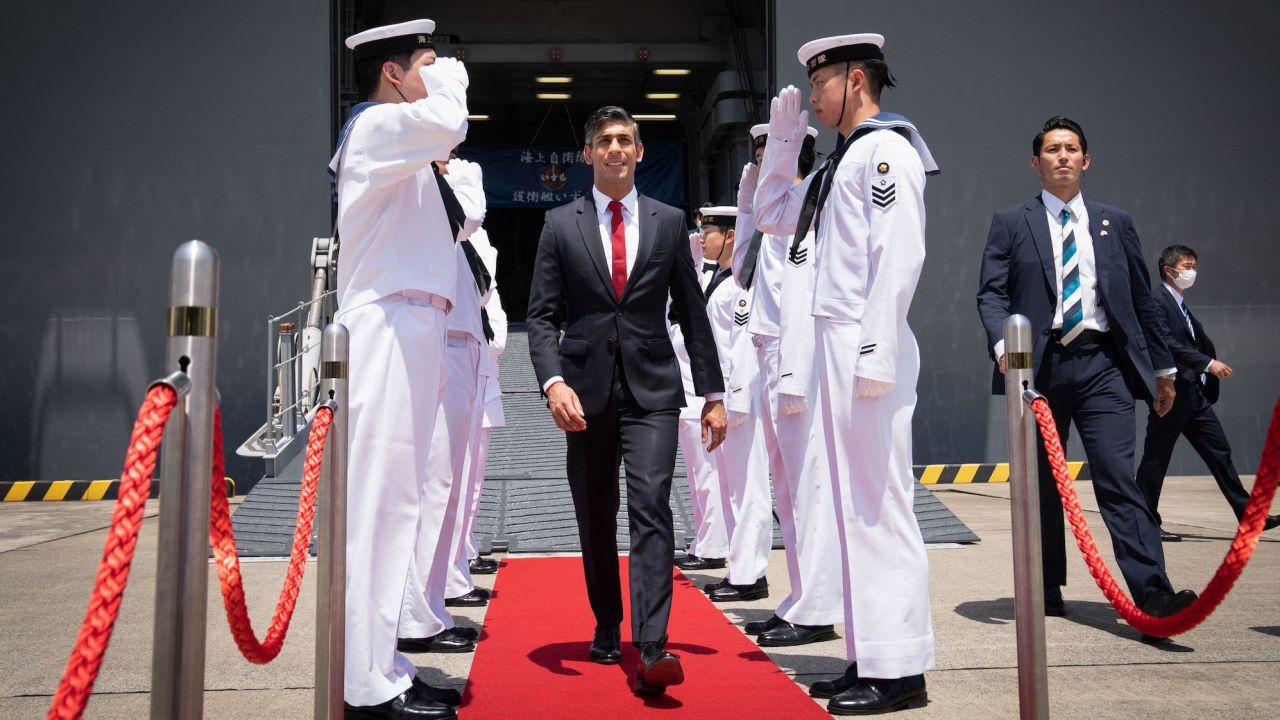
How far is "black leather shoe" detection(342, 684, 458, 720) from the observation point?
3.21m

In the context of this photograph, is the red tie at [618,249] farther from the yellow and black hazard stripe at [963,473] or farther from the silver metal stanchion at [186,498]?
the yellow and black hazard stripe at [963,473]

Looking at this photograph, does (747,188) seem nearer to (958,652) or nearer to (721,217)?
(721,217)

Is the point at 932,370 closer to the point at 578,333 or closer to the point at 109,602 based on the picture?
the point at 578,333

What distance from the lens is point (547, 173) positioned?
23.1 metres

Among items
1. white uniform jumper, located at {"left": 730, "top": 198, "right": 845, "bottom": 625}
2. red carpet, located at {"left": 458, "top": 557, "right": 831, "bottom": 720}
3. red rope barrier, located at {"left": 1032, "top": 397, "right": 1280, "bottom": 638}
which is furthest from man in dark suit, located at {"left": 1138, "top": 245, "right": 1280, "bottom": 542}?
red rope barrier, located at {"left": 1032, "top": 397, "right": 1280, "bottom": 638}

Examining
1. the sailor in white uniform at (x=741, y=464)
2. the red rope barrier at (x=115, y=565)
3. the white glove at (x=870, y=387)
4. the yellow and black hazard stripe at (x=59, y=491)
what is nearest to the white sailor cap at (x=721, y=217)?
the sailor in white uniform at (x=741, y=464)

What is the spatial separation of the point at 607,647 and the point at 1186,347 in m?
5.08

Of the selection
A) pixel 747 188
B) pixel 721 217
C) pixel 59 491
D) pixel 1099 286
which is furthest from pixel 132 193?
pixel 1099 286

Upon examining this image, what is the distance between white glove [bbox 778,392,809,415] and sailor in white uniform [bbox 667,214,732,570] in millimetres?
1659

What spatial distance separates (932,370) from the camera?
12438mm

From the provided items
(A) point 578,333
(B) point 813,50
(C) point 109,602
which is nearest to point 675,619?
(A) point 578,333

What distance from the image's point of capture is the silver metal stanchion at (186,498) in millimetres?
1903

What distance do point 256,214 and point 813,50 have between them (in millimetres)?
9438

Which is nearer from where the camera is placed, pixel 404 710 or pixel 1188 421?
pixel 404 710
